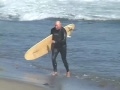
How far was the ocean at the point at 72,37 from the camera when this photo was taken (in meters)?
14.6

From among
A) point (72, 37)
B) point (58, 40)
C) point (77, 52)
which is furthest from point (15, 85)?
point (72, 37)

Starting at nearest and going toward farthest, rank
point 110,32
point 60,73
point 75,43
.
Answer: point 60,73 < point 75,43 < point 110,32

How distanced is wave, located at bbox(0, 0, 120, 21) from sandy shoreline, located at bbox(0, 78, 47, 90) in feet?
59.1

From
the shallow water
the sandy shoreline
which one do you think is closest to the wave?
the shallow water

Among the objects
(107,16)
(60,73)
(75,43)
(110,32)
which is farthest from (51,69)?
(107,16)

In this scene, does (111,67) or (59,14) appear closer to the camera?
(111,67)

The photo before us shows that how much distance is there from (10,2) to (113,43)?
63.5 feet

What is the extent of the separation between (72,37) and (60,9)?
1208cm

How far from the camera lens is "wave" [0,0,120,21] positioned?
30.7m

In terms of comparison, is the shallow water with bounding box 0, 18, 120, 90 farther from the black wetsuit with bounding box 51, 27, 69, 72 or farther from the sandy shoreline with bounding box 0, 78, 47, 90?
the sandy shoreline with bounding box 0, 78, 47, 90

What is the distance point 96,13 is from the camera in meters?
31.5

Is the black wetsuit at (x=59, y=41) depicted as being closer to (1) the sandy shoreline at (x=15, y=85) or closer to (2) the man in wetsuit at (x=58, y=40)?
(2) the man in wetsuit at (x=58, y=40)

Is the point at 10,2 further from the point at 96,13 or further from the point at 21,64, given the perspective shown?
the point at 21,64

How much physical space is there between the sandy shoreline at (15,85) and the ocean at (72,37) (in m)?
0.80
